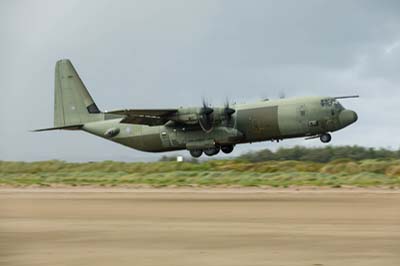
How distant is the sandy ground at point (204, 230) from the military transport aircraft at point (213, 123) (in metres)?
26.5

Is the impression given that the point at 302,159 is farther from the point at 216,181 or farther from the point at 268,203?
the point at 268,203

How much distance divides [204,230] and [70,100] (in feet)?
196

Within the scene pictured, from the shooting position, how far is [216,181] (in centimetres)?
5384

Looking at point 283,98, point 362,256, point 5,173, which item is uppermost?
point 283,98

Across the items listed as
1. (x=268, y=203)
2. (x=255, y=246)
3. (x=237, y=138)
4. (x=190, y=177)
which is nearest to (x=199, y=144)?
(x=237, y=138)

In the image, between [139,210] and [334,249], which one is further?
[139,210]

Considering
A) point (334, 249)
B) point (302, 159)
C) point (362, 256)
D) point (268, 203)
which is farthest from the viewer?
point (302, 159)

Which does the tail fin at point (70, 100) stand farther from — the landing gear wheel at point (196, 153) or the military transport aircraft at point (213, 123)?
the landing gear wheel at point (196, 153)

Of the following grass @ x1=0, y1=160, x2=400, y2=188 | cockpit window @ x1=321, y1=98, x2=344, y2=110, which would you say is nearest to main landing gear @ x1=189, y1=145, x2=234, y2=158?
grass @ x1=0, y1=160, x2=400, y2=188

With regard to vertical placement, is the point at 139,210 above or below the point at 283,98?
below

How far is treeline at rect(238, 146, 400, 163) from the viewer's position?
232ft

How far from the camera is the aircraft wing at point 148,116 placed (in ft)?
222

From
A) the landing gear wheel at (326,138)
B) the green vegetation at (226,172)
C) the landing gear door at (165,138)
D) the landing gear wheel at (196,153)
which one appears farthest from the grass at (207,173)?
the landing gear door at (165,138)

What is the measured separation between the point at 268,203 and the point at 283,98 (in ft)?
113
